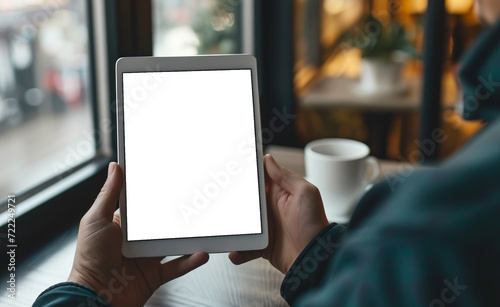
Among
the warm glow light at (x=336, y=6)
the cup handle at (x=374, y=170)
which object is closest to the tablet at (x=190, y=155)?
the cup handle at (x=374, y=170)

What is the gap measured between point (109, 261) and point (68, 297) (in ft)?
0.25

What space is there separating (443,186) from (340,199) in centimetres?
65

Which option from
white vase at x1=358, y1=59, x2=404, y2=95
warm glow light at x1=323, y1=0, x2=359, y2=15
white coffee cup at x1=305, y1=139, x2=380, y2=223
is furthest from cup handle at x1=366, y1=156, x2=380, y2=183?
warm glow light at x1=323, y1=0, x2=359, y2=15

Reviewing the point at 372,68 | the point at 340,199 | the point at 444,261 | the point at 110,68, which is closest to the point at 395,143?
the point at 372,68

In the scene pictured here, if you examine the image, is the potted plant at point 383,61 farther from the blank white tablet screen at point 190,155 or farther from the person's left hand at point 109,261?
the person's left hand at point 109,261

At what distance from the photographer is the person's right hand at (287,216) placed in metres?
0.69

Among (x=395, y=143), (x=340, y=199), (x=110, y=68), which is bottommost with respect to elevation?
(x=395, y=143)

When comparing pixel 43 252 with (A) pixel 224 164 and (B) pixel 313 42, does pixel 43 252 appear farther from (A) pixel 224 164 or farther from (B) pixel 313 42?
(B) pixel 313 42

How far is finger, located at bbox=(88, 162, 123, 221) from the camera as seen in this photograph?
2.09 feet

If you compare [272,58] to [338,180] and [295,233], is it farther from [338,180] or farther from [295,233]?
[295,233]

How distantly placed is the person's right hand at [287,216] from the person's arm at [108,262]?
0.11 m

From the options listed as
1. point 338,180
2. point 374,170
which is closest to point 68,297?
point 338,180

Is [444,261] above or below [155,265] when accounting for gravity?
above

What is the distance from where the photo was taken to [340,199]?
3.02 feet
